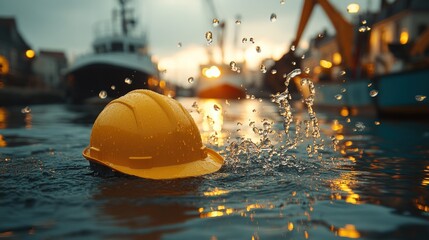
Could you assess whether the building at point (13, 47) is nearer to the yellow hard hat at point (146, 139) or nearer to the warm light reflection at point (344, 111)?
the warm light reflection at point (344, 111)

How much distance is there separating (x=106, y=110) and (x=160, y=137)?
0.80 m

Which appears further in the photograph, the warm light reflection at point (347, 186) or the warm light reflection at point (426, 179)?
the warm light reflection at point (426, 179)

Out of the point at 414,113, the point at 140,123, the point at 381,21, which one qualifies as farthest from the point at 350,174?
the point at 381,21

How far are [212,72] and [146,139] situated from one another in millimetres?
74821

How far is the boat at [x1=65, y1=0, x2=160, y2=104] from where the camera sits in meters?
30.9

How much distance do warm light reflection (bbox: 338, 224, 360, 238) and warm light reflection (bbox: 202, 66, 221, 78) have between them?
71.8m

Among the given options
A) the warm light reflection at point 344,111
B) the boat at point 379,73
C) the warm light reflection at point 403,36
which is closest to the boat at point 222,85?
the warm light reflection at point 403,36

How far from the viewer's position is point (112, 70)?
30.9 m

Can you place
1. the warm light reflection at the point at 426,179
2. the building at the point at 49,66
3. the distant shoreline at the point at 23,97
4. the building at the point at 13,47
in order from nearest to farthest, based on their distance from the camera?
the warm light reflection at the point at 426,179
the distant shoreline at the point at 23,97
the building at the point at 13,47
the building at the point at 49,66

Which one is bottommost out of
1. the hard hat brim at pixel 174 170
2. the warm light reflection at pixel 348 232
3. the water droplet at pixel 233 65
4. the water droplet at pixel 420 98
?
the warm light reflection at pixel 348 232

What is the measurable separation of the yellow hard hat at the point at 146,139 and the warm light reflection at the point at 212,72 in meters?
69.9

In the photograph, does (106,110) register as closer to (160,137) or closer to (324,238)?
(160,137)

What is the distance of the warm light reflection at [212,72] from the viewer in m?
75.8

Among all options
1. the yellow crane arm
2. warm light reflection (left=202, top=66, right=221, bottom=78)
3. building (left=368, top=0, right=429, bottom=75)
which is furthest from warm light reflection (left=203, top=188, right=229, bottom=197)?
warm light reflection (left=202, top=66, right=221, bottom=78)
